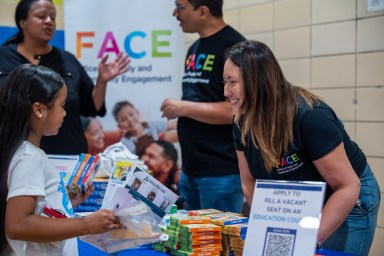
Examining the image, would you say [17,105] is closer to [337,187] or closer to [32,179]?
[32,179]

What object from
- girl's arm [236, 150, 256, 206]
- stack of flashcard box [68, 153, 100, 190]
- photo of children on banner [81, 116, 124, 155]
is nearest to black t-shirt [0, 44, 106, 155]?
stack of flashcard box [68, 153, 100, 190]

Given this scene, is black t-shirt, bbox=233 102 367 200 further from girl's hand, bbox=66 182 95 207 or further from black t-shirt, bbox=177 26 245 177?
black t-shirt, bbox=177 26 245 177

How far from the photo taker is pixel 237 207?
9.48 feet

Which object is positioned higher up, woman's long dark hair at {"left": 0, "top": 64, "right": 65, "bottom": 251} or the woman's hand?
the woman's hand

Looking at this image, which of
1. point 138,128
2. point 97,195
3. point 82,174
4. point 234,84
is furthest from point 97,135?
point 234,84

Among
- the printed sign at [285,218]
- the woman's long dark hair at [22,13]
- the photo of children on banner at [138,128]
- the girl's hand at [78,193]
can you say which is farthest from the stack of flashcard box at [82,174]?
the photo of children on banner at [138,128]

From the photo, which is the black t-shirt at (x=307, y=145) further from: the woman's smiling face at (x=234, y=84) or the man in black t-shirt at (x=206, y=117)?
the man in black t-shirt at (x=206, y=117)

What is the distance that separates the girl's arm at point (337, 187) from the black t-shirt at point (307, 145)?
3 cm

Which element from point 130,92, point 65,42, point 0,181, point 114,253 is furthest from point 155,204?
point 65,42

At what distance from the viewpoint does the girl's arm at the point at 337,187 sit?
1.76 metres

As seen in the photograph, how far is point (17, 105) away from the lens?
172 cm

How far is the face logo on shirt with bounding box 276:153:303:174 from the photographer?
75.1 inches

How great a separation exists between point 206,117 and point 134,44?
5.17 ft

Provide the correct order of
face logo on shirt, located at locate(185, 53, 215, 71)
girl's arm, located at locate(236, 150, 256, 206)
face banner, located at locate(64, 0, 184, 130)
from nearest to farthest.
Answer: girl's arm, located at locate(236, 150, 256, 206), face logo on shirt, located at locate(185, 53, 215, 71), face banner, located at locate(64, 0, 184, 130)
